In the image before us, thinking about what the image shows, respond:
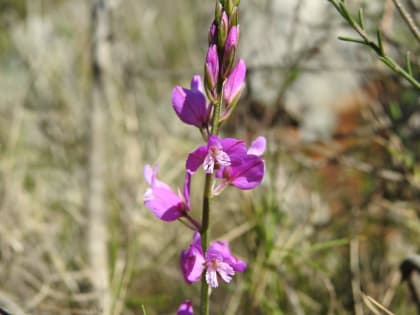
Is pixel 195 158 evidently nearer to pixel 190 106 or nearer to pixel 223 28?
pixel 190 106

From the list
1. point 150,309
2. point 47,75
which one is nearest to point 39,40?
point 47,75

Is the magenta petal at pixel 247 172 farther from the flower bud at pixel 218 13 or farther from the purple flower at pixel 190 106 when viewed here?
the flower bud at pixel 218 13

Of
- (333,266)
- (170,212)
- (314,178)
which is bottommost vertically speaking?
(333,266)

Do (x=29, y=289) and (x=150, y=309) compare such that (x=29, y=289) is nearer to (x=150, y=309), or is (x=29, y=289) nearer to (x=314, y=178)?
(x=150, y=309)

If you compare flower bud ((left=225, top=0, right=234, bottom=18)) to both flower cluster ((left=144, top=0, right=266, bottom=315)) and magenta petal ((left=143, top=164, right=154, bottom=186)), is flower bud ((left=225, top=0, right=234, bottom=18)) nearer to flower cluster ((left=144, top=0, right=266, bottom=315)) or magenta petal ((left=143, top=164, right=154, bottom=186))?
flower cluster ((left=144, top=0, right=266, bottom=315))

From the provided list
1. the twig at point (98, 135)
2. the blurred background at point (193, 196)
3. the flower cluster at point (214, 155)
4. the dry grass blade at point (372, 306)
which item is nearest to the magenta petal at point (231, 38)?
the flower cluster at point (214, 155)

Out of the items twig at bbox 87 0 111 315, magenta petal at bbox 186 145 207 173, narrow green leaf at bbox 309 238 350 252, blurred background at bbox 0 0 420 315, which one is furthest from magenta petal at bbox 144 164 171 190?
twig at bbox 87 0 111 315

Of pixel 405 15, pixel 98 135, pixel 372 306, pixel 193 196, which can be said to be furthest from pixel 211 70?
pixel 193 196
